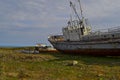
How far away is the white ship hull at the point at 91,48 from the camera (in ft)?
153

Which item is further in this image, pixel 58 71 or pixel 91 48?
pixel 91 48

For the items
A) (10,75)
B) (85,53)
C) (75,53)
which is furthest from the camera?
(75,53)

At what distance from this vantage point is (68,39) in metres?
64.9

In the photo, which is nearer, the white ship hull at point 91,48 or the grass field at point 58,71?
the grass field at point 58,71

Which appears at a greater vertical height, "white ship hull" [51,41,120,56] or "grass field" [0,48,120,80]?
"white ship hull" [51,41,120,56]

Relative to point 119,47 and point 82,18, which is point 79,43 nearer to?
point 82,18

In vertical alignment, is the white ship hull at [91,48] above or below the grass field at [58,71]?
above

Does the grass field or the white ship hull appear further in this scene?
the white ship hull

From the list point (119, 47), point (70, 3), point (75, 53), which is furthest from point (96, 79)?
point (70, 3)

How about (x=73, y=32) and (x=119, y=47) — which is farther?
(x=73, y=32)

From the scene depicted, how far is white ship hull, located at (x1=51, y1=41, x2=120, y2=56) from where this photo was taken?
4672 centimetres

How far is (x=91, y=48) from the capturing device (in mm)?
52875

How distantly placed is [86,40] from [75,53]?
14.8 feet

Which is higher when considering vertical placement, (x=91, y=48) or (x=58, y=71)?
(x=91, y=48)
